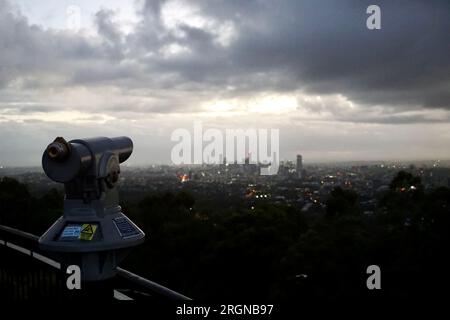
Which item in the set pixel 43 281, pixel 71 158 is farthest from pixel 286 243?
pixel 71 158

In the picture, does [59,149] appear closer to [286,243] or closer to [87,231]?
[87,231]

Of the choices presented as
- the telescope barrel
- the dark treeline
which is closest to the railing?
the telescope barrel

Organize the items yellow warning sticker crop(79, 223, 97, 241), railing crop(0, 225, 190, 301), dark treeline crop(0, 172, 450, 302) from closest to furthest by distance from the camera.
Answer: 1. yellow warning sticker crop(79, 223, 97, 241)
2. railing crop(0, 225, 190, 301)
3. dark treeline crop(0, 172, 450, 302)

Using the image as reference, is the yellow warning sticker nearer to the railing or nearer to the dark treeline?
the railing

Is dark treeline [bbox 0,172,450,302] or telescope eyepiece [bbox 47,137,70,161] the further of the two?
dark treeline [bbox 0,172,450,302]
